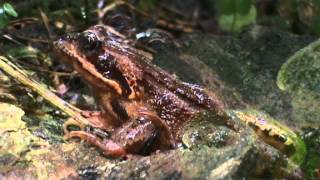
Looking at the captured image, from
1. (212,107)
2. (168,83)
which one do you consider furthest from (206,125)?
(168,83)

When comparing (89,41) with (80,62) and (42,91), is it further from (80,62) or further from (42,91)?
(42,91)

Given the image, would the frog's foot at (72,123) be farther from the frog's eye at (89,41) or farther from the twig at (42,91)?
the frog's eye at (89,41)

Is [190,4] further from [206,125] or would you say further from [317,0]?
[206,125]

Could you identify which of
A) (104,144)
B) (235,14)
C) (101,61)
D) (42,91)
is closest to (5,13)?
(42,91)

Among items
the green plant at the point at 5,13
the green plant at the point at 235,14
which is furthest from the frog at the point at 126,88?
the green plant at the point at 235,14

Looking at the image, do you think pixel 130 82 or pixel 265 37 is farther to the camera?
pixel 265 37

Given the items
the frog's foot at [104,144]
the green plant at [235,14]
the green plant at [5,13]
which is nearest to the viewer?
the frog's foot at [104,144]

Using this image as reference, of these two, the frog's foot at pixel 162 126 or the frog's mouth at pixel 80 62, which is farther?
the frog's mouth at pixel 80 62
